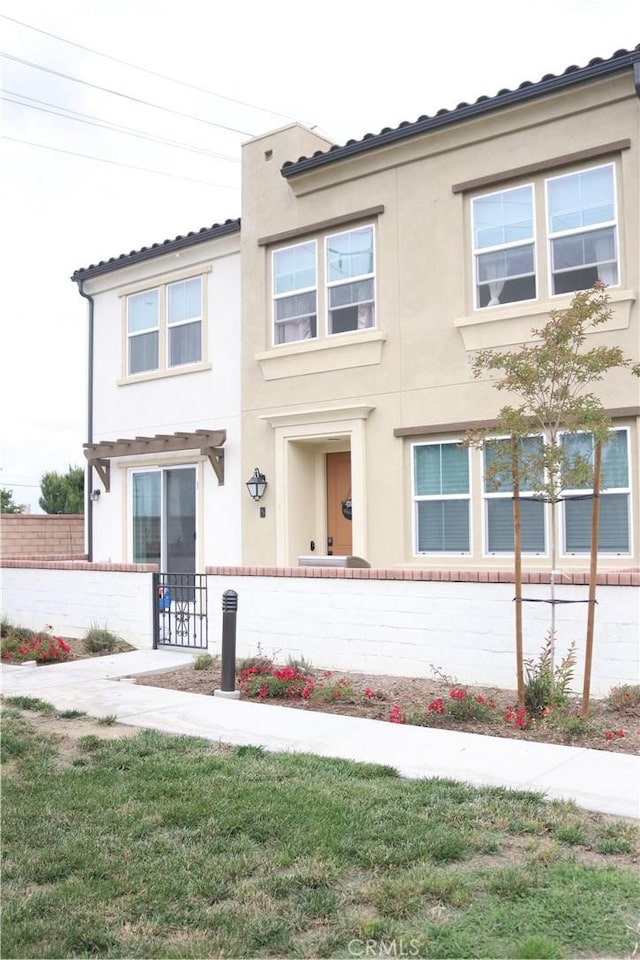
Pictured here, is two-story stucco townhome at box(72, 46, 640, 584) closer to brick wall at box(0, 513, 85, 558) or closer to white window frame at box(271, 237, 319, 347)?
white window frame at box(271, 237, 319, 347)

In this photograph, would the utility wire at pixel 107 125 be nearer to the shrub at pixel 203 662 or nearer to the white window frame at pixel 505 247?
the white window frame at pixel 505 247

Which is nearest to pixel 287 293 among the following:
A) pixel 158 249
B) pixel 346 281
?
pixel 346 281

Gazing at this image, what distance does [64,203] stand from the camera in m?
16.8

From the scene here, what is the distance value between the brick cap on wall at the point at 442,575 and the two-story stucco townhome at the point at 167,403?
3.33 metres

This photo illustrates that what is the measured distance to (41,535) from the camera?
755 inches

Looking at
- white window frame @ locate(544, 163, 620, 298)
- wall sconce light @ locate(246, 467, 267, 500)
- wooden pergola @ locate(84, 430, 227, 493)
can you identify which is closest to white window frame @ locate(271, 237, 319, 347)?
wooden pergola @ locate(84, 430, 227, 493)

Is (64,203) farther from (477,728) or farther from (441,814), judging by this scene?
(441,814)

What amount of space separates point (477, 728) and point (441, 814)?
244 centimetres

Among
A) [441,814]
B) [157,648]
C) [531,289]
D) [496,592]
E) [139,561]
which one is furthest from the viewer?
[139,561]

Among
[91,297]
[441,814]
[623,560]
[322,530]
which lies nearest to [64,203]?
[91,297]

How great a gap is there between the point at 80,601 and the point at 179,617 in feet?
6.77

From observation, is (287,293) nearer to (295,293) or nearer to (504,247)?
(295,293)

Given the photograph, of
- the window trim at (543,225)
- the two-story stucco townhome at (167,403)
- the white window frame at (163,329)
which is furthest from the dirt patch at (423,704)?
the white window frame at (163,329)

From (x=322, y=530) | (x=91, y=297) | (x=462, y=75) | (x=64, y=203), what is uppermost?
(x=462, y=75)
